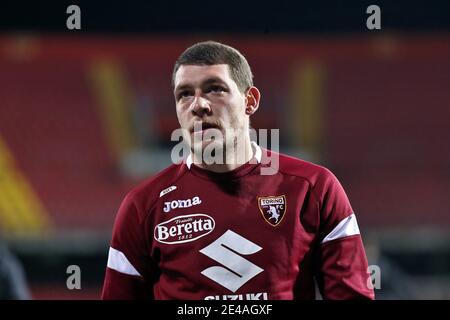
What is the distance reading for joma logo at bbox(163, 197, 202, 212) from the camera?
2.01 m

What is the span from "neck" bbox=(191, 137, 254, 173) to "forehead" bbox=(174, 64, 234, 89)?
0.19 m

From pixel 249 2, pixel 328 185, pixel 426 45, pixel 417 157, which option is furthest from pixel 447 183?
pixel 328 185

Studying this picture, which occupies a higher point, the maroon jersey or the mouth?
the mouth

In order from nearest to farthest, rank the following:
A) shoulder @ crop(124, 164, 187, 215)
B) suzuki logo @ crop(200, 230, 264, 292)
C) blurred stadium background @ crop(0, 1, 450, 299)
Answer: suzuki logo @ crop(200, 230, 264, 292) → shoulder @ crop(124, 164, 187, 215) → blurred stadium background @ crop(0, 1, 450, 299)

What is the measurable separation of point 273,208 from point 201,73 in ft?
1.33

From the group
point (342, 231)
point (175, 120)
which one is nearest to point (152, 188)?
point (342, 231)

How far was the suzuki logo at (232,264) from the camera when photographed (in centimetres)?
189

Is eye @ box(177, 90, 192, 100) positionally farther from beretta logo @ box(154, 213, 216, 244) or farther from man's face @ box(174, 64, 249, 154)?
beretta logo @ box(154, 213, 216, 244)

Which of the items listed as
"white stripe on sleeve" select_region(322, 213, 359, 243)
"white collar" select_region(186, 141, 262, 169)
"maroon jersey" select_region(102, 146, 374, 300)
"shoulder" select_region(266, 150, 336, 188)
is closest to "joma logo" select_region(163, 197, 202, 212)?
"maroon jersey" select_region(102, 146, 374, 300)

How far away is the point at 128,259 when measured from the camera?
1975 mm

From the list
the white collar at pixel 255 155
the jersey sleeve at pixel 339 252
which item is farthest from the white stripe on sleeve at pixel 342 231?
the white collar at pixel 255 155

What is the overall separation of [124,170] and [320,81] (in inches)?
129

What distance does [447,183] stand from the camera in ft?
33.1
